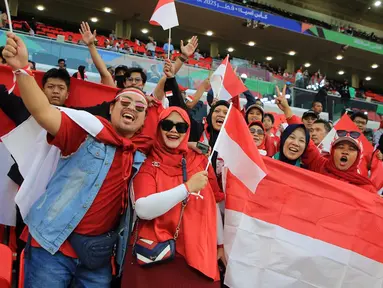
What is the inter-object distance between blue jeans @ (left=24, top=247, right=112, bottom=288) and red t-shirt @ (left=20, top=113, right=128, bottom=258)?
0.05 metres

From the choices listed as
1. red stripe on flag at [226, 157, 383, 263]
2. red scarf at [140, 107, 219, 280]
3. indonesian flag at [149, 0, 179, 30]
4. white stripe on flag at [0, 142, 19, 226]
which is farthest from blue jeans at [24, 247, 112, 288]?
indonesian flag at [149, 0, 179, 30]

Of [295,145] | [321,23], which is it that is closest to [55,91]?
[295,145]

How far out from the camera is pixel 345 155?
3.03 metres

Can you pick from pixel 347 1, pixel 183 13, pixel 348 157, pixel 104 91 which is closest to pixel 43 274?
pixel 104 91

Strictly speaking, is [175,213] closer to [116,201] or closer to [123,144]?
[116,201]

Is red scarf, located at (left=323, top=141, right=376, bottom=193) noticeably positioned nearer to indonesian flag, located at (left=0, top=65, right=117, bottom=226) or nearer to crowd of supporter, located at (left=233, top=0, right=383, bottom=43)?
indonesian flag, located at (left=0, top=65, right=117, bottom=226)

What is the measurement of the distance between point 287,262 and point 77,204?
4.53ft

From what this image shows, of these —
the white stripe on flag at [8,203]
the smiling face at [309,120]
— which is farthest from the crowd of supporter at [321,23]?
the white stripe on flag at [8,203]

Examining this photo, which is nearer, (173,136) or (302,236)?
(173,136)

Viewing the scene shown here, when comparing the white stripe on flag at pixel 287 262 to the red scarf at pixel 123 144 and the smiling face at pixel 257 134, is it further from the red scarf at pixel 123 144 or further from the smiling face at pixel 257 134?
the smiling face at pixel 257 134

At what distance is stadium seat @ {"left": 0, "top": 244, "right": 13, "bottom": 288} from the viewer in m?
1.70

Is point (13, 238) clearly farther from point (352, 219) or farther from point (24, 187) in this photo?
point (352, 219)

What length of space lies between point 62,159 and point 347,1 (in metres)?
26.4

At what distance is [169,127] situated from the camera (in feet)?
7.48
